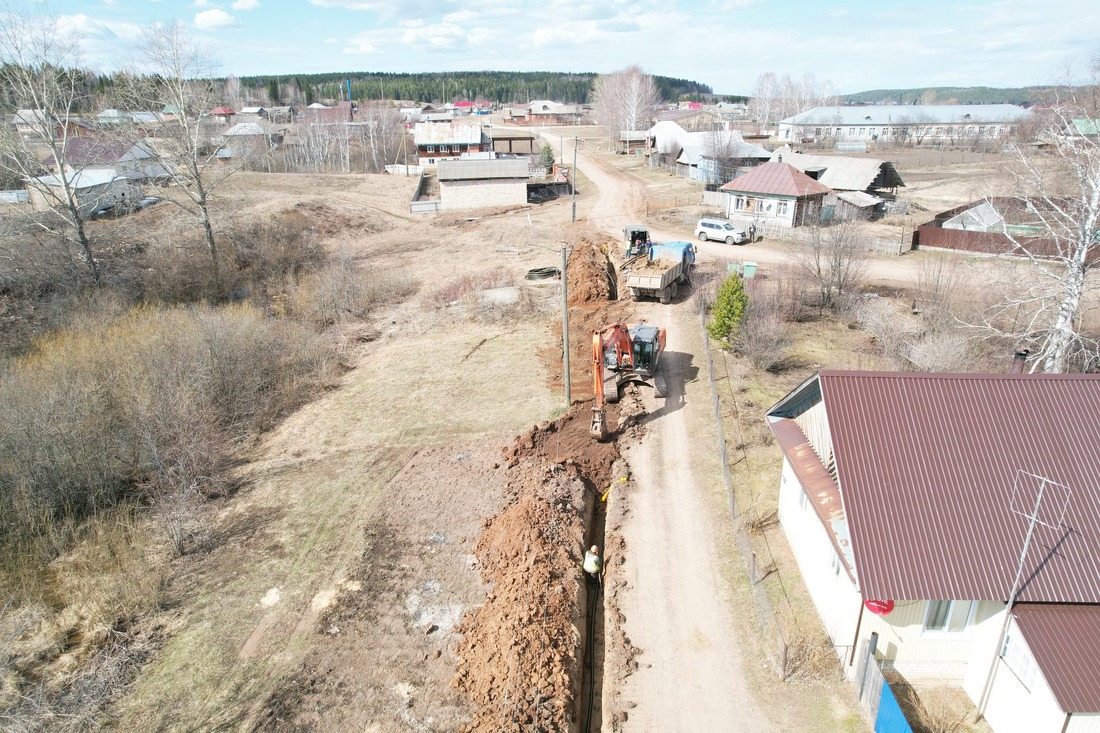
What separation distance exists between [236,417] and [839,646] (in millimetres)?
21540

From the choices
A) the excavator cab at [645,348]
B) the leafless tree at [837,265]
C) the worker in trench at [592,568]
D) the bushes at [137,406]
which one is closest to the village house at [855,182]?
the leafless tree at [837,265]

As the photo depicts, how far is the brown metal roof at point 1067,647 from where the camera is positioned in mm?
9938

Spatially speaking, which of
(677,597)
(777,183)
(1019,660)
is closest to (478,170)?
(777,183)

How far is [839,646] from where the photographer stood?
512 inches

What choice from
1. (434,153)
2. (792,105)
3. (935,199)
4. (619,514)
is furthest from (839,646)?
(792,105)

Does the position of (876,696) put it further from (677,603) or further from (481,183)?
(481,183)

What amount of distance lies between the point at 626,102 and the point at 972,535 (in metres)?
105

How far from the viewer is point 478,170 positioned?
196 feet

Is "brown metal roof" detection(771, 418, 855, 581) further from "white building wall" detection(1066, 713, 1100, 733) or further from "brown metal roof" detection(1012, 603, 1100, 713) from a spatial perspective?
"white building wall" detection(1066, 713, 1100, 733)

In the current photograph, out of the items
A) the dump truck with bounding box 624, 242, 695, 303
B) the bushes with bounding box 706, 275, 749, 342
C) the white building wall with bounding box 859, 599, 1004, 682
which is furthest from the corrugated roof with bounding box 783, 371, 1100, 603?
the dump truck with bounding box 624, 242, 695, 303

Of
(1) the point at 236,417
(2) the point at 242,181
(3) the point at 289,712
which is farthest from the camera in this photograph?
(2) the point at 242,181

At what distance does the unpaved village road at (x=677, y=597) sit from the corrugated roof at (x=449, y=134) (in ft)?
210

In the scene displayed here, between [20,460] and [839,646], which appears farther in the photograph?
[20,460]

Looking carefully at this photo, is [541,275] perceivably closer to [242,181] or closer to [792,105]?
[242,181]
